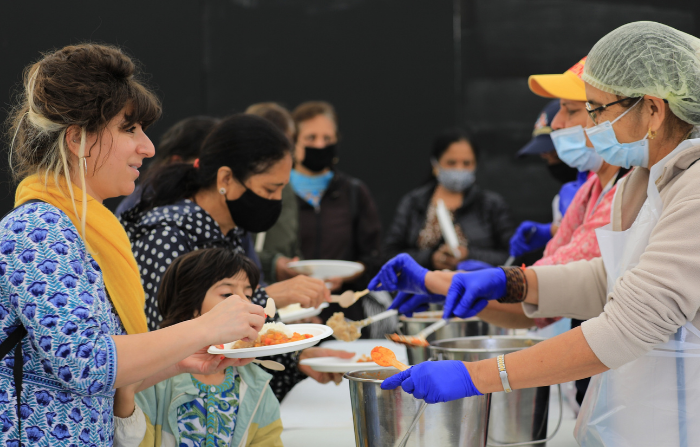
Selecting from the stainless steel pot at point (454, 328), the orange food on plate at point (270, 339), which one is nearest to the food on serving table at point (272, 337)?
the orange food on plate at point (270, 339)

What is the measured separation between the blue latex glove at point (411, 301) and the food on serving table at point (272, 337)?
1.98ft

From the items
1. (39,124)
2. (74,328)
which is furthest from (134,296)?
(39,124)

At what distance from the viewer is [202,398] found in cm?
167

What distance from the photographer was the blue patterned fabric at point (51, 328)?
1.14 m

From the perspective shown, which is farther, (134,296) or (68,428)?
(134,296)

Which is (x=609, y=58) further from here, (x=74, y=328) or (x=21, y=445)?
(x=21, y=445)

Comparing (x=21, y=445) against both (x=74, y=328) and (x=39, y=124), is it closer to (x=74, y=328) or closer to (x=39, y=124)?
(x=74, y=328)

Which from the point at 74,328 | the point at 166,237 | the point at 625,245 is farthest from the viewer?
the point at 166,237

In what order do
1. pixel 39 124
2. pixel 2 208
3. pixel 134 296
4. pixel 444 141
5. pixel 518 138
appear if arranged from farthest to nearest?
pixel 518 138 < pixel 2 208 < pixel 444 141 < pixel 134 296 < pixel 39 124

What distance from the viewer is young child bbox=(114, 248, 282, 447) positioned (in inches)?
64.2

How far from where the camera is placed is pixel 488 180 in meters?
5.33

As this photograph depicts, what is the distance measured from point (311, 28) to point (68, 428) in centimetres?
458

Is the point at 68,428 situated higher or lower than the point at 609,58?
lower

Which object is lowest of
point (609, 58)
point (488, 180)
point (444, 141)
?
point (488, 180)
